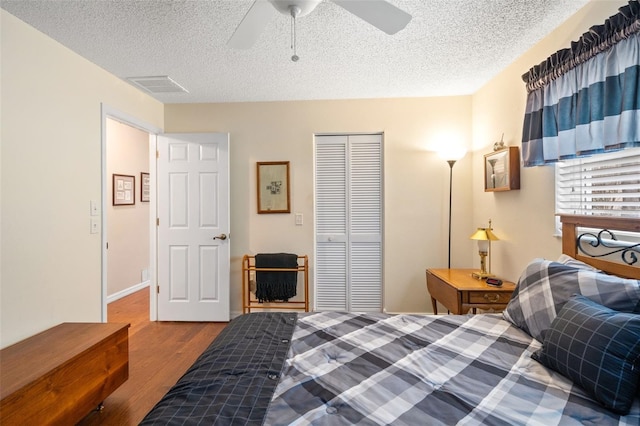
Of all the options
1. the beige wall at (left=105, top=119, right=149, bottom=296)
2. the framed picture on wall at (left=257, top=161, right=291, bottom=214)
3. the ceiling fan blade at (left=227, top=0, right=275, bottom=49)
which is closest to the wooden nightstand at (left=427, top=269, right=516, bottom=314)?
the framed picture on wall at (left=257, top=161, right=291, bottom=214)

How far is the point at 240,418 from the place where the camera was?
2.85ft

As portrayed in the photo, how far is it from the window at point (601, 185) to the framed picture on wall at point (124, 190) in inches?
196

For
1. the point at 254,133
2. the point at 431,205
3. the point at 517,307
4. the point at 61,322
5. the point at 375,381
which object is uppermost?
the point at 254,133

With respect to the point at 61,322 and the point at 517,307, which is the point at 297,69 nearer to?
the point at 517,307

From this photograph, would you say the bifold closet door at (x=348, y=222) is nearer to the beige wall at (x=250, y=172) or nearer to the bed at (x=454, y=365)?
the beige wall at (x=250, y=172)

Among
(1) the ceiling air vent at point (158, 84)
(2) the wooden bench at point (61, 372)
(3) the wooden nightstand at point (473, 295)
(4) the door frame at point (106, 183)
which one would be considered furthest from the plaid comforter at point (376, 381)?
(1) the ceiling air vent at point (158, 84)

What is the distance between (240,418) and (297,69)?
2491 millimetres

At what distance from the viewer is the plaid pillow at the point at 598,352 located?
92 cm

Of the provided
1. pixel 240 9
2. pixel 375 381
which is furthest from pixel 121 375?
pixel 240 9

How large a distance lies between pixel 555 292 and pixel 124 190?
496 cm

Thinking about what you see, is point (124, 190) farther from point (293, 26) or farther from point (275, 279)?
point (293, 26)

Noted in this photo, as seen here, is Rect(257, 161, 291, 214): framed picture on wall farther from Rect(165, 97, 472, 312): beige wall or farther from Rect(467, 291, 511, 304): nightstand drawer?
Rect(467, 291, 511, 304): nightstand drawer

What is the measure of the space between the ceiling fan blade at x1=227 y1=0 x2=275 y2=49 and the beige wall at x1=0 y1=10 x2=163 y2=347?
1508mm

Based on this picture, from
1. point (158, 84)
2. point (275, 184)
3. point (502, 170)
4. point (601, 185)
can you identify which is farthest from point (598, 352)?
point (158, 84)
